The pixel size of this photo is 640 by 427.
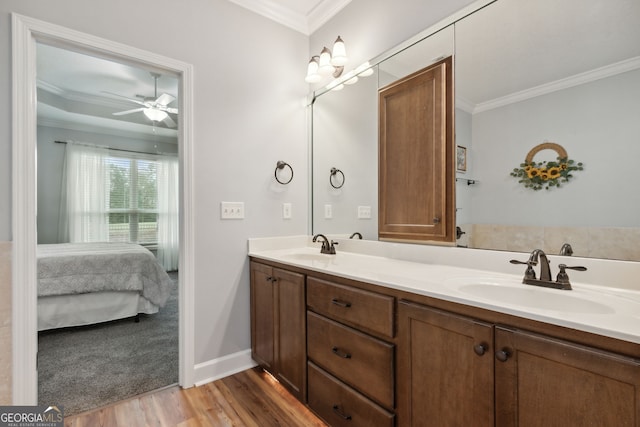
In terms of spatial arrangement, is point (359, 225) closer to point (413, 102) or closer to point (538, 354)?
point (413, 102)

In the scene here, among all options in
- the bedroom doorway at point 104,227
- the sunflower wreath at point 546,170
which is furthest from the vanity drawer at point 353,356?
the bedroom doorway at point 104,227

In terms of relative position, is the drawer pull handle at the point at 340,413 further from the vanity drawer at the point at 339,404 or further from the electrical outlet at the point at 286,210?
the electrical outlet at the point at 286,210

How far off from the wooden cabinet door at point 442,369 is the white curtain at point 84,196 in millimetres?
A: 5316

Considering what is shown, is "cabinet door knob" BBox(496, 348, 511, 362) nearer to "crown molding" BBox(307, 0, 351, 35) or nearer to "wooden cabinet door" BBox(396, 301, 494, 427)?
"wooden cabinet door" BBox(396, 301, 494, 427)

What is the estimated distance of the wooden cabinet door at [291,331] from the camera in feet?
5.35

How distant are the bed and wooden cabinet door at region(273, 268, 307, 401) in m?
1.94

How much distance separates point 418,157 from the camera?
1.70 m

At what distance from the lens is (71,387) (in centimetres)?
190

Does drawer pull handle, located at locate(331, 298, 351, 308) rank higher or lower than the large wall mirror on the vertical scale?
lower

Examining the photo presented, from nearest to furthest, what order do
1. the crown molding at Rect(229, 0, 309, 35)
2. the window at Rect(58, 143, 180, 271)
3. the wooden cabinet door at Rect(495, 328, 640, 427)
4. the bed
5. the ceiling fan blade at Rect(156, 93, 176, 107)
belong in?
the wooden cabinet door at Rect(495, 328, 640, 427) → the crown molding at Rect(229, 0, 309, 35) → the bed → the ceiling fan blade at Rect(156, 93, 176, 107) → the window at Rect(58, 143, 180, 271)

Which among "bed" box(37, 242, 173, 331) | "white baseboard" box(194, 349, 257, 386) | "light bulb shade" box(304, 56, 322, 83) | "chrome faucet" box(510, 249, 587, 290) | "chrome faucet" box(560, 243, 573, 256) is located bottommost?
"white baseboard" box(194, 349, 257, 386)

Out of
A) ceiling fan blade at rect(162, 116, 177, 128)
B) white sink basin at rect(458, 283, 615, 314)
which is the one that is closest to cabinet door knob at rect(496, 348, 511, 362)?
white sink basin at rect(458, 283, 615, 314)

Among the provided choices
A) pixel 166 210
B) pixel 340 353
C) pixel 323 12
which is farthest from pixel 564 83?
pixel 166 210

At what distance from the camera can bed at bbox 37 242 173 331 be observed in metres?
2.68
